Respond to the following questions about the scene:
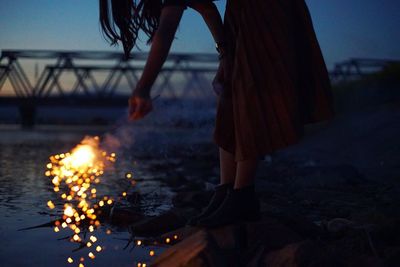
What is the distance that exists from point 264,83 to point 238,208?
0.59 metres

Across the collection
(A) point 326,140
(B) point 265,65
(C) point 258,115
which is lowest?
(A) point 326,140

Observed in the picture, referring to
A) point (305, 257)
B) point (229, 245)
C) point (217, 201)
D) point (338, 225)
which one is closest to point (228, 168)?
point (217, 201)

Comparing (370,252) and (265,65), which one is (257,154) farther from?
(370,252)

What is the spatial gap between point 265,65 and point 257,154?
1.31ft

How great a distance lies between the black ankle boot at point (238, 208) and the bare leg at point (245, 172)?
2cm

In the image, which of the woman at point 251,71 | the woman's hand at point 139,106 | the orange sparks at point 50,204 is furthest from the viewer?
the orange sparks at point 50,204

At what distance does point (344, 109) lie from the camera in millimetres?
16328

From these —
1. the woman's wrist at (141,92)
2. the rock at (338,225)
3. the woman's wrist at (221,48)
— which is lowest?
the rock at (338,225)

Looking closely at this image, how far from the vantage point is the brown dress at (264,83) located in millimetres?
2475

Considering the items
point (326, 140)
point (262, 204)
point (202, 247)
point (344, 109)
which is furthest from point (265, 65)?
point (344, 109)

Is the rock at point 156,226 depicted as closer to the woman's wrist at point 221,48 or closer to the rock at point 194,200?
the rock at point 194,200

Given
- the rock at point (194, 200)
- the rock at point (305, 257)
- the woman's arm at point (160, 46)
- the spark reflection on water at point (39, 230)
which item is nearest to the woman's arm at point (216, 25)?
the woman's arm at point (160, 46)

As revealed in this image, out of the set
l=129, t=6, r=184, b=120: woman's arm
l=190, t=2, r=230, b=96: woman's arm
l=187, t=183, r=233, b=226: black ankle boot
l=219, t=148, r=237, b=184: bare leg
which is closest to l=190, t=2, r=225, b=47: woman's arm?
l=190, t=2, r=230, b=96: woman's arm

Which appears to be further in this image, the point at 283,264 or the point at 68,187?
the point at 68,187
